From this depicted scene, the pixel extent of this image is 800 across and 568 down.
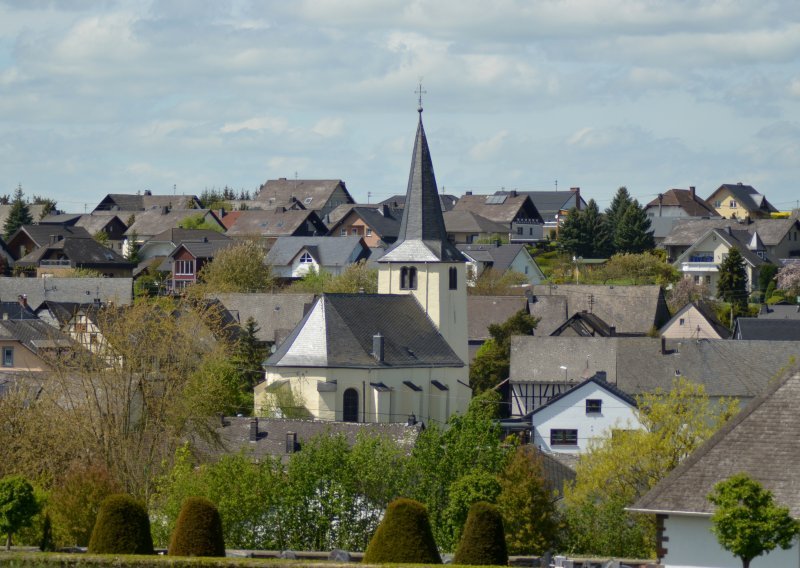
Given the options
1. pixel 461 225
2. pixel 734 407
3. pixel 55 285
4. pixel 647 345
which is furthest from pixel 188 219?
Result: pixel 734 407

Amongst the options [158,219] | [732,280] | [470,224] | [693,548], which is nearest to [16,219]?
[158,219]

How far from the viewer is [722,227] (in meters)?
133

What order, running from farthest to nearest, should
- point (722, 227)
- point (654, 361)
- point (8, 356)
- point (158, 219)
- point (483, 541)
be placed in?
point (158, 219) < point (722, 227) < point (8, 356) < point (654, 361) < point (483, 541)

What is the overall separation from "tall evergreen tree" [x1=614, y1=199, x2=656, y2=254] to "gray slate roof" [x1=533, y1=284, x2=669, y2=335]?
94.1ft

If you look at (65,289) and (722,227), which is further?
(722,227)

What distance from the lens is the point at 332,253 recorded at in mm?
130500

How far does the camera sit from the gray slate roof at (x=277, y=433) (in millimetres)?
59719

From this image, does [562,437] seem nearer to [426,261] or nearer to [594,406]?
[594,406]

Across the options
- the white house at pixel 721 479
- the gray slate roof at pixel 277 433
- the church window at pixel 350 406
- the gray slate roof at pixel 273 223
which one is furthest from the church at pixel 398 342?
the gray slate roof at pixel 273 223

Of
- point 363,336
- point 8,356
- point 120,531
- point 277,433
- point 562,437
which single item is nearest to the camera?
point 120,531

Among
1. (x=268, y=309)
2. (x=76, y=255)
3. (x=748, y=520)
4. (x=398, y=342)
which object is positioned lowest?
(x=748, y=520)

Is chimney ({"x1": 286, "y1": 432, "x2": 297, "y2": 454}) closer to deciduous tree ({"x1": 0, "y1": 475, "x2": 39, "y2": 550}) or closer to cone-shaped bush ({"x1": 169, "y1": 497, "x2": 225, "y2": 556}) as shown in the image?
deciduous tree ({"x1": 0, "y1": 475, "x2": 39, "y2": 550})

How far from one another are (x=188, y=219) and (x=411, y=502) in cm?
12048

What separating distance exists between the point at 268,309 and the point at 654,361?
100 feet
